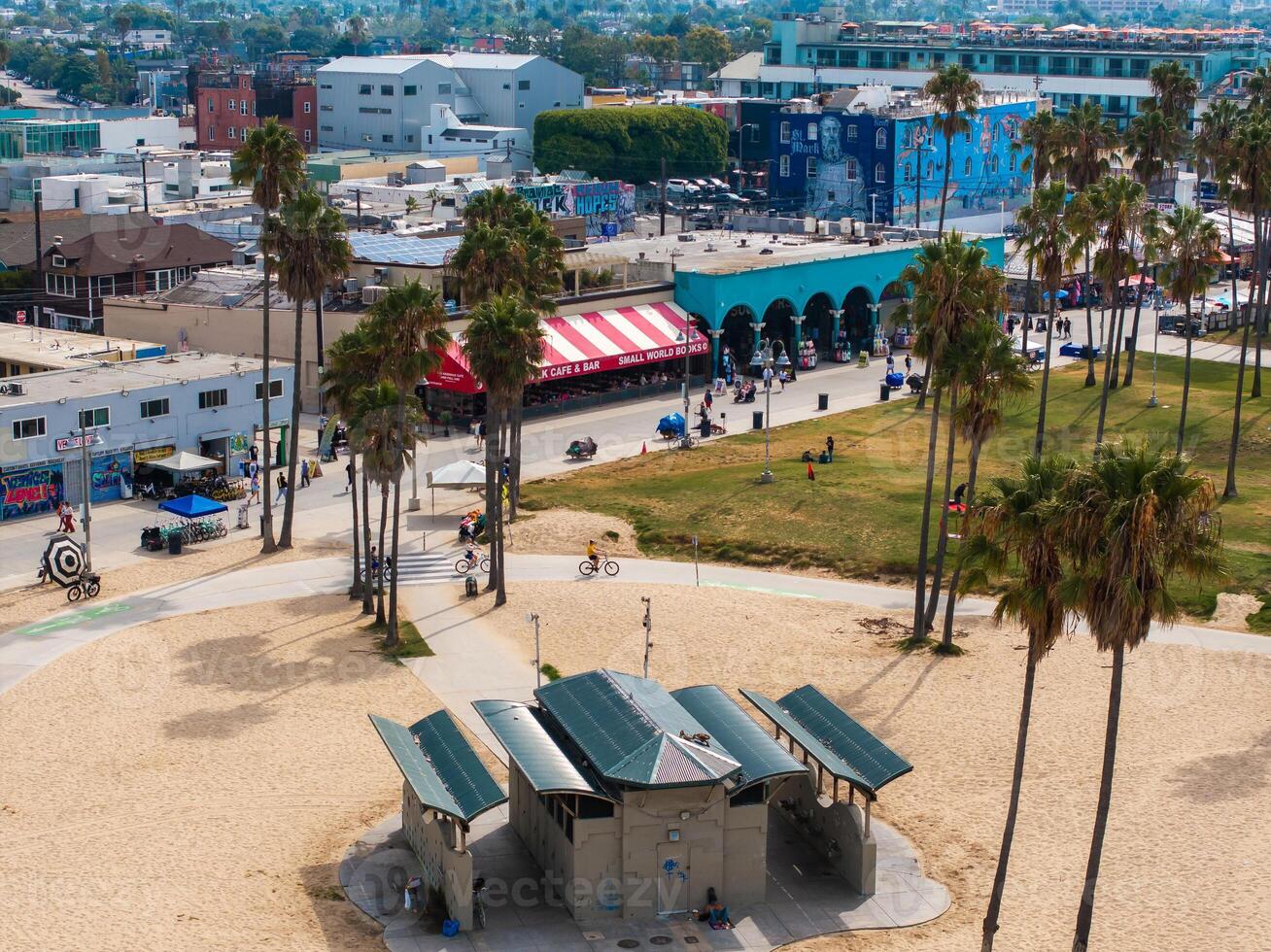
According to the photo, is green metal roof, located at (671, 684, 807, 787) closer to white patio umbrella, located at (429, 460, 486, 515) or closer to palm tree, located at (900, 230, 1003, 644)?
palm tree, located at (900, 230, 1003, 644)

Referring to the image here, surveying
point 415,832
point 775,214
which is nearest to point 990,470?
point 415,832

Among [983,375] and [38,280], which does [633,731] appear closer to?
[983,375]

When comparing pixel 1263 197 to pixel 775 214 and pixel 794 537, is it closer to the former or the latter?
pixel 794 537

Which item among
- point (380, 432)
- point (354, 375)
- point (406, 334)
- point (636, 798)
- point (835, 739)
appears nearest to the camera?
point (636, 798)

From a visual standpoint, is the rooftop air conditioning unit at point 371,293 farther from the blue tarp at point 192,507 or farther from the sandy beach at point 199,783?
the sandy beach at point 199,783

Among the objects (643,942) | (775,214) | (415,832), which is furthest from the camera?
(775,214)

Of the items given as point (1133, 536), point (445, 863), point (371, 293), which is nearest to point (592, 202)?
point (371, 293)
